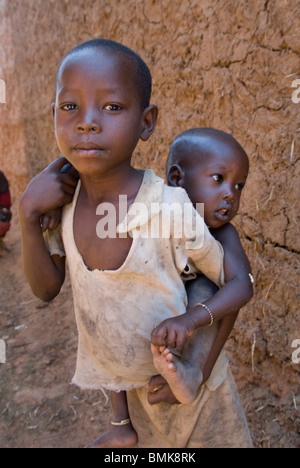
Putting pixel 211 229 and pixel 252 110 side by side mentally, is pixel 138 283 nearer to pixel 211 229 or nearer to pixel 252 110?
pixel 211 229

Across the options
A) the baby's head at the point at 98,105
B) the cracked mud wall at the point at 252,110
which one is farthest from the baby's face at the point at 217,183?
the cracked mud wall at the point at 252,110

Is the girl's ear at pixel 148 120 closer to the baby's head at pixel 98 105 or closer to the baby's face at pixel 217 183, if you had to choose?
the baby's head at pixel 98 105

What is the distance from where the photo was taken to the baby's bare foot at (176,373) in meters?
1.17

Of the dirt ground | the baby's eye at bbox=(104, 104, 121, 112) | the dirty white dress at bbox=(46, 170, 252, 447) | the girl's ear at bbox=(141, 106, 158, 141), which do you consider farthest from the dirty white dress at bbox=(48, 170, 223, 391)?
the dirt ground

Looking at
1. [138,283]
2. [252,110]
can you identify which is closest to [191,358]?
[138,283]

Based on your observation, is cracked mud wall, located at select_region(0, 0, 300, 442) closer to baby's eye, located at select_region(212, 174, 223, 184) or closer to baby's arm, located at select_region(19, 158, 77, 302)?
baby's eye, located at select_region(212, 174, 223, 184)

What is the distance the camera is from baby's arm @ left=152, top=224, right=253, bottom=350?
3.92ft

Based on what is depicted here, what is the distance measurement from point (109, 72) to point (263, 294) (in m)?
1.81

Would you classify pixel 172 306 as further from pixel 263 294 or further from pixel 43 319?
pixel 43 319

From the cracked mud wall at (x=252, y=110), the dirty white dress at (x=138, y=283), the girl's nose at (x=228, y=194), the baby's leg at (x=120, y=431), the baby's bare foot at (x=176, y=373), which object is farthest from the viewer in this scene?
the cracked mud wall at (x=252, y=110)

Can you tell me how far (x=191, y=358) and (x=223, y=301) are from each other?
7.0 inches

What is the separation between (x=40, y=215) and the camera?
1.38 meters

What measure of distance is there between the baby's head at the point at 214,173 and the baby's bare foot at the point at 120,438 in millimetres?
716
